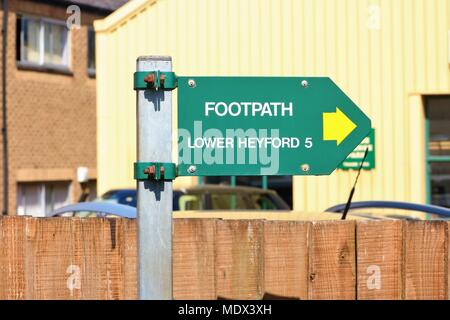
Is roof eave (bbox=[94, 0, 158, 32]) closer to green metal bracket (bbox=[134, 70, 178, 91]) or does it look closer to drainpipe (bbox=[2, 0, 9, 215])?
drainpipe (bbox=[2, 0, 9, 215])

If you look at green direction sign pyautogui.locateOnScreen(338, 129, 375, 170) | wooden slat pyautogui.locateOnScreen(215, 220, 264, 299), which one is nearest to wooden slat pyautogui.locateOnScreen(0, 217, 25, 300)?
wooden slat pyautogui.locateOnScreen(215, 220, 264, 299)

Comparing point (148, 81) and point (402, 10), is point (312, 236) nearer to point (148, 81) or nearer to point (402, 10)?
point (148, 81)

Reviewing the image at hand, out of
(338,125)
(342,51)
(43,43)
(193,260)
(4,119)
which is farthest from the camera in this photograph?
(43,43)

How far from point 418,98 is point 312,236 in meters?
14.4

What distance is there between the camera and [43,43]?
95.3ft

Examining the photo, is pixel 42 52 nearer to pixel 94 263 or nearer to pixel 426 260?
pixel 94 263

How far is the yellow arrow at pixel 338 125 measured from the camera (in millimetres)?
4160

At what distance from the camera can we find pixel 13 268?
4.63m

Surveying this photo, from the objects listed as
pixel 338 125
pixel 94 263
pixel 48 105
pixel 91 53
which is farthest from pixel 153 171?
pixel 91 53

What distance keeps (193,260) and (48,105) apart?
24798 mm

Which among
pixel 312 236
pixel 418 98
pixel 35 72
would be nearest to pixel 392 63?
pixel 418 98

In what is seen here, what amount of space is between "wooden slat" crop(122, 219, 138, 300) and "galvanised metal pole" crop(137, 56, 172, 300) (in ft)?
1.90

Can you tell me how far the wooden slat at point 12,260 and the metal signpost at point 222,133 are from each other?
2.58 ft

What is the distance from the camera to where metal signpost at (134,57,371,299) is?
3.96 metres
